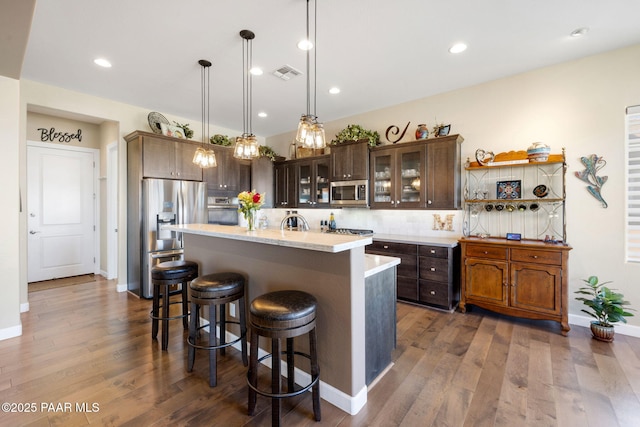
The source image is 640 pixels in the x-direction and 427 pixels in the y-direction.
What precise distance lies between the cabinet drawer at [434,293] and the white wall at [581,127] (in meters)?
1.34

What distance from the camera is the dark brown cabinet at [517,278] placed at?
2.90 metres

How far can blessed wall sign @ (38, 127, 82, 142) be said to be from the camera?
15.4 feet

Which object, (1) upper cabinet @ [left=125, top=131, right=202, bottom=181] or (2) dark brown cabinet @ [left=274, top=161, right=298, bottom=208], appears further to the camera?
(2) dark brown cabinet @ [left=274, top=161, right=298, bottom=208]

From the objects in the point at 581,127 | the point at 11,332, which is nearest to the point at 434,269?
the point at 581,127

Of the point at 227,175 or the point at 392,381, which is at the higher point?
the point at 227,175

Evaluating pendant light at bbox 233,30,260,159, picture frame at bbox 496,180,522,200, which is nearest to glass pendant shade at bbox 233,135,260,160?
pendant light at bbox 233,30,260,159

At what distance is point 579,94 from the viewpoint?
10.2 ft

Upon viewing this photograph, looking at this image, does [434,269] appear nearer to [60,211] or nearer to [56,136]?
[60,211]

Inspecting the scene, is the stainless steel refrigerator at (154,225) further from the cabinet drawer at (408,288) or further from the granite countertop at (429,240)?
the cabinet drawer at (408,288)

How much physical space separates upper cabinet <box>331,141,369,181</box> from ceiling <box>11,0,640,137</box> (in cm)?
86

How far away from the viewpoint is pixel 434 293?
141 inches

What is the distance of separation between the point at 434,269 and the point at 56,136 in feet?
21.5

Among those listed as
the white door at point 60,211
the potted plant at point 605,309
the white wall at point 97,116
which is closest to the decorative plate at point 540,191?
the potted plant at point 605,309

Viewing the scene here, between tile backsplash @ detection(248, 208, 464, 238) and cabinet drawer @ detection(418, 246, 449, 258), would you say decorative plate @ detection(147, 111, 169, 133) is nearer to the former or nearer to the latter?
tile backsplash @ detection(248, 208, 464, 238)
